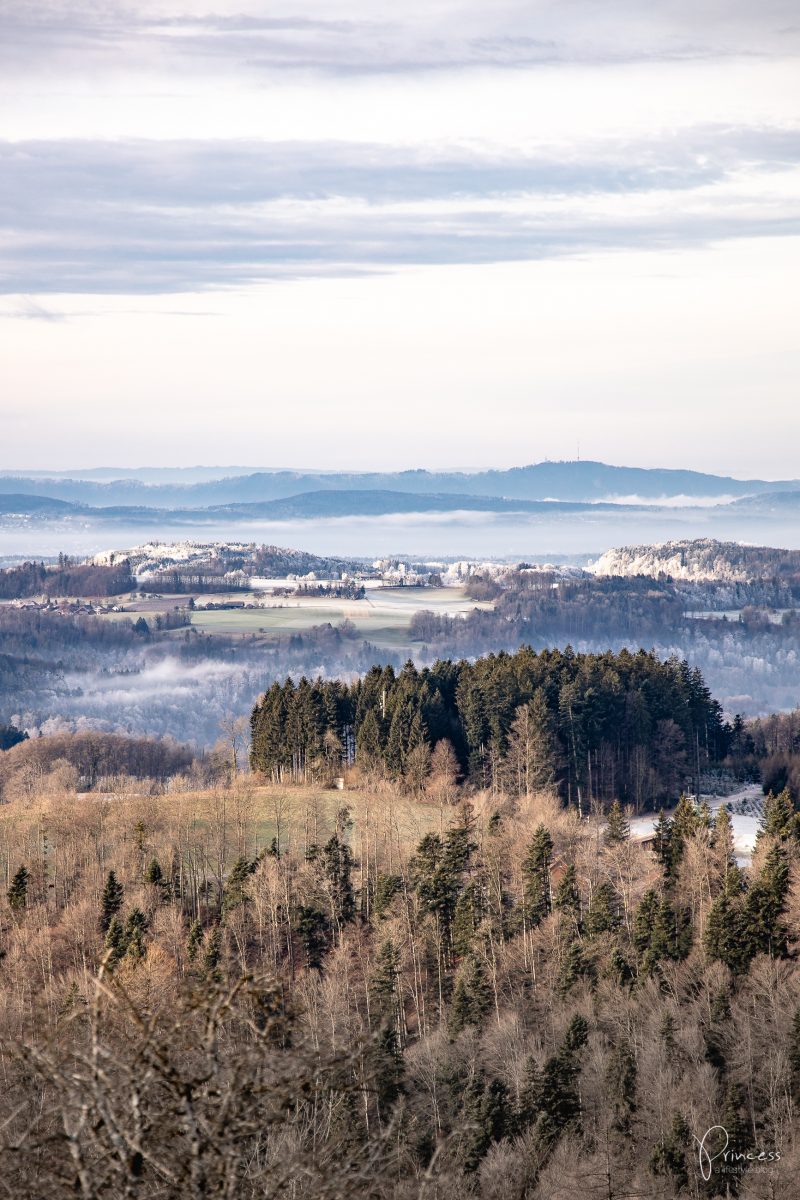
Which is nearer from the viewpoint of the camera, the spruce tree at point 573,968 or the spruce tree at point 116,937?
the spruce tree at point 573,968

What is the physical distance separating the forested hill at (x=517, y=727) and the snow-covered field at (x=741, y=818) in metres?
3.67

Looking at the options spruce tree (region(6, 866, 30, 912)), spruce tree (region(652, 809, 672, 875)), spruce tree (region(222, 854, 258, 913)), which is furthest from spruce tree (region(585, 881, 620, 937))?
spruce tree (region(6, 866, 30, 912))

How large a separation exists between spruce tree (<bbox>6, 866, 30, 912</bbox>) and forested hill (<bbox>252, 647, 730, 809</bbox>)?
2862 centimetres

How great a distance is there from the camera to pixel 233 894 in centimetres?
6369

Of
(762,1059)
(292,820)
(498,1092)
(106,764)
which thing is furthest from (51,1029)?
(106,764)

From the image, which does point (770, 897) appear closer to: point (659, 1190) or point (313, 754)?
point (659, 1190)

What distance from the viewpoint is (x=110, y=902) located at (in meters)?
63.6

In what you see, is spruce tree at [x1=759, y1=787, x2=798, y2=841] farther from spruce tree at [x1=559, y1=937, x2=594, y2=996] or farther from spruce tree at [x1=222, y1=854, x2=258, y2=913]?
spruce tree at [x1=222, y1=854, x2=258, y2=913]

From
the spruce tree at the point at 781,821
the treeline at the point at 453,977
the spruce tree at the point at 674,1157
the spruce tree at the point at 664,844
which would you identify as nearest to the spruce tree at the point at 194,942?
the treeline at the point at 453,977

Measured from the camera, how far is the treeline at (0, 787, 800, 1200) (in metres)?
30.6

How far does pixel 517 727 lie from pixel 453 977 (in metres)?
31.4

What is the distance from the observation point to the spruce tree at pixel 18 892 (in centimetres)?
6400

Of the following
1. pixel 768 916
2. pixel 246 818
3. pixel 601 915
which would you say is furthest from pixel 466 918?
pixel 246 818

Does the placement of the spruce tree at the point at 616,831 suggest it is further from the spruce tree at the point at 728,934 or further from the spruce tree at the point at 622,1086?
the spruce tree at the point at 622,1086
